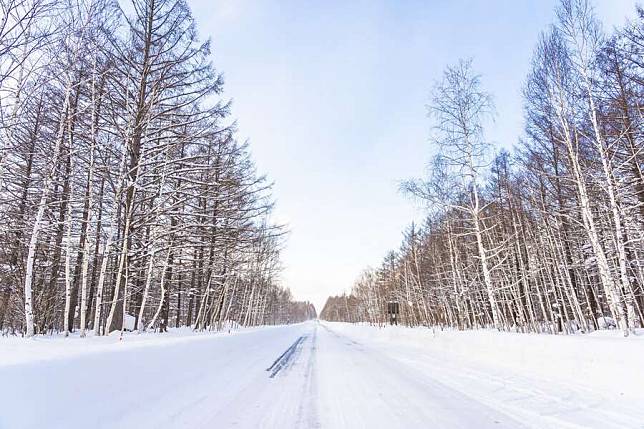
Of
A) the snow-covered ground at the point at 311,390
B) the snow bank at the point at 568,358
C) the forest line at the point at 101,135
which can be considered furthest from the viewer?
the forest line at the point at 101,135

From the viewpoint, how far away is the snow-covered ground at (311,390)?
3.50m

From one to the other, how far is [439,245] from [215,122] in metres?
22.3

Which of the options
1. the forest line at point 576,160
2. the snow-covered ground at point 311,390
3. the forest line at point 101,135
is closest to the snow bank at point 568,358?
the snow-covered ground at point 311,390

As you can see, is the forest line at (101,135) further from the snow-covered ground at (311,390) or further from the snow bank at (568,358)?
the snow bank at (568,358)

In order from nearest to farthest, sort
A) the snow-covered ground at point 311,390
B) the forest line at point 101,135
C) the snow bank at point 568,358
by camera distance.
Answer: the snow-covered ground at point 311,390, the snow bank at point 568,358, the forest line at point 101,135

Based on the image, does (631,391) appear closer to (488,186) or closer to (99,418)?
(99,418)

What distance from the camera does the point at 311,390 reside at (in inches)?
231

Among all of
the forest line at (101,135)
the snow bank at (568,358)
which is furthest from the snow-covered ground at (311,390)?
the forest line at (101,135)

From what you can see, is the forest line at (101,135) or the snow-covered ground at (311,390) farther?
the forest line at (101,135)

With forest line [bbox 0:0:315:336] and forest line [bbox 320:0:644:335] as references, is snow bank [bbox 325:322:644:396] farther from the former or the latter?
forest line [bbox 0:0:315:336]

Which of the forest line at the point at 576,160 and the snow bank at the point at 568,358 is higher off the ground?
the forest line at the point at 576,160

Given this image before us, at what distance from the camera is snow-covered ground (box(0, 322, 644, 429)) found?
3.50m

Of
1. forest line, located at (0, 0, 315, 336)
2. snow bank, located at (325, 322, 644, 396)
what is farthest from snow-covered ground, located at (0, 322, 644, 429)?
forest line, located at (0, 0, 315, 336)

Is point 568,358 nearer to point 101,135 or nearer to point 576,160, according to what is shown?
point 576,160
